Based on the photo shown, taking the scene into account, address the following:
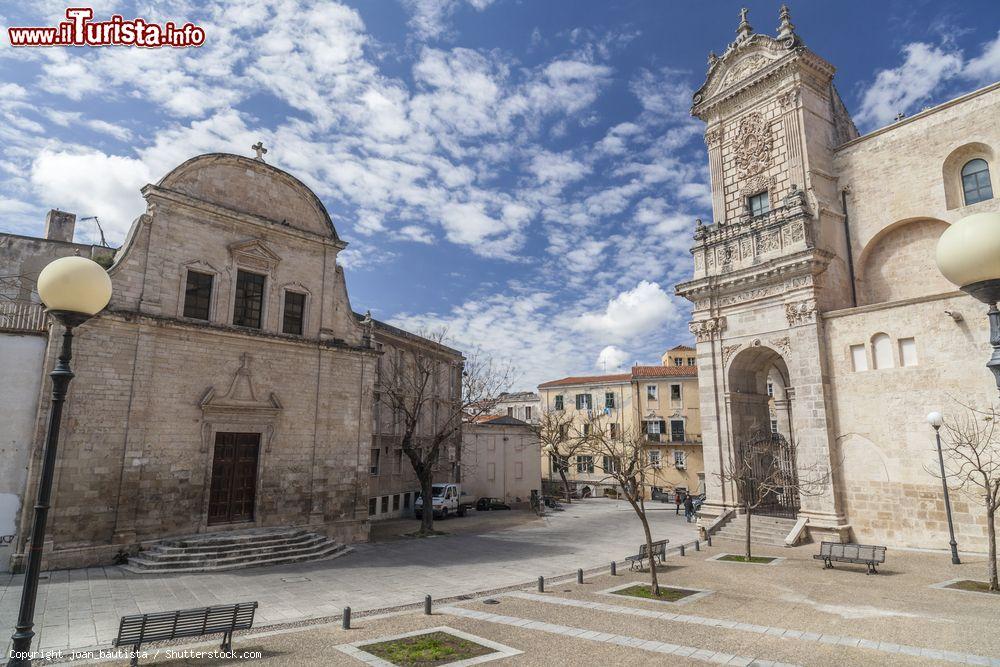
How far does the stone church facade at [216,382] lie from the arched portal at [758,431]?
1519cm

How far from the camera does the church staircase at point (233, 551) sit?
52.5 ft

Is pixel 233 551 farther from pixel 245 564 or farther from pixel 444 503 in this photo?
pixel 444 503

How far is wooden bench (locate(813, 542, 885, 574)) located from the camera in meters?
15.1

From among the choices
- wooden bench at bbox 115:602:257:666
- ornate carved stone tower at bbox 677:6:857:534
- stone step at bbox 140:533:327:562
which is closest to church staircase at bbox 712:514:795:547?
ornate carved stone tower at bbox 677:6:857:534

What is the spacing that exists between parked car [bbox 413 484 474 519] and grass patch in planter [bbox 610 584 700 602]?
19.0 m

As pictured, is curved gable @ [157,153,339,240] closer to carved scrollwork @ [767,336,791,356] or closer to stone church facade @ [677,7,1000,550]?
stone church facade @ [677,7,1000,550]

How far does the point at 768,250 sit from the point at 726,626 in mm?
16334

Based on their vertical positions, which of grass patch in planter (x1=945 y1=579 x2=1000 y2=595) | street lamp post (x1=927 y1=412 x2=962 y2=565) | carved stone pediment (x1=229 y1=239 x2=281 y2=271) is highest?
carved stone pediment (x1=229 y1=239 x2=281 y2=271)

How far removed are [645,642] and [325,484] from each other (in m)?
14.6

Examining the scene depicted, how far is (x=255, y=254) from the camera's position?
20.7 m

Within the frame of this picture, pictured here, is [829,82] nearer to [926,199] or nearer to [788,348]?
[926,199]

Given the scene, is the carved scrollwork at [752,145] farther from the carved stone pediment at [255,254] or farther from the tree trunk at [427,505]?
the carved stone pediment at [255,254]

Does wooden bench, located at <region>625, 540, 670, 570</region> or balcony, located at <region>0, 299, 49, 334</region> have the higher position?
balcony, located at <region>0, 299, 49, 334</region>

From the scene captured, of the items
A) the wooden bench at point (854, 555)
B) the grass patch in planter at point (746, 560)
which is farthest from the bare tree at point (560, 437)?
the wooden bench at point (854, 555)
